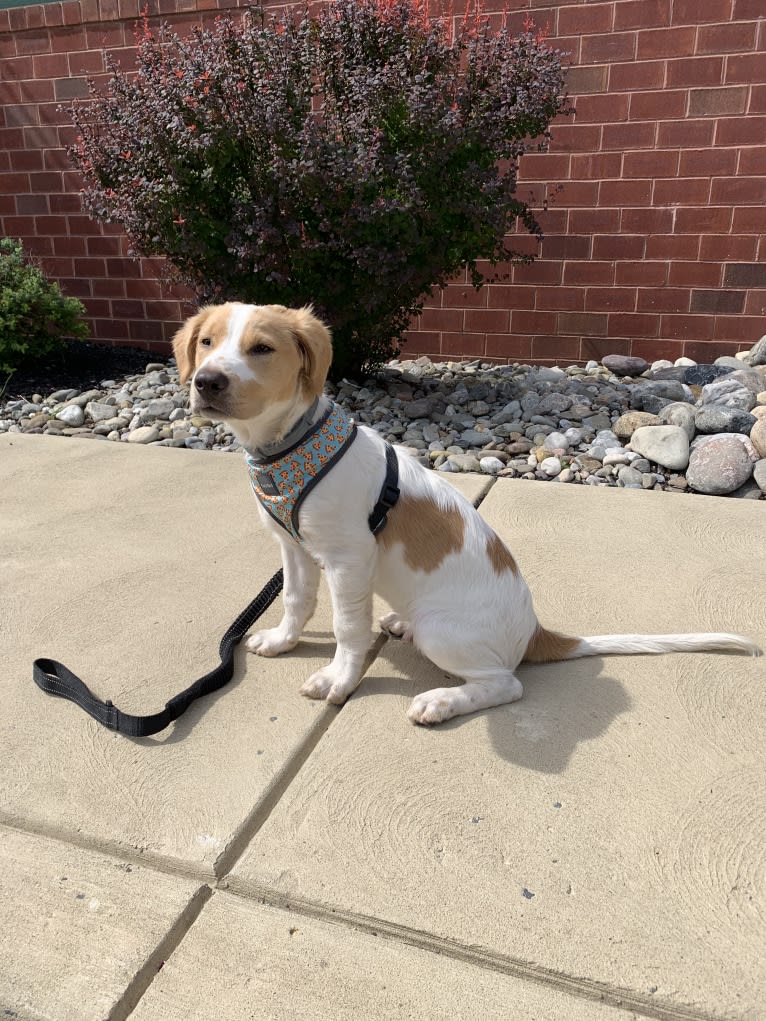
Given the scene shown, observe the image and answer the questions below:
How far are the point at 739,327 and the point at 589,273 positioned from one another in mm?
1399

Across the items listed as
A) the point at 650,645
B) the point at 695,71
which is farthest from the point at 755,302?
the point at 650,645

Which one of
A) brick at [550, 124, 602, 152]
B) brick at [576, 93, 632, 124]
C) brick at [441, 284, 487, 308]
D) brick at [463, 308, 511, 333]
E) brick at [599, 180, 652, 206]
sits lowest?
brick at [463, 308, 511, 333]

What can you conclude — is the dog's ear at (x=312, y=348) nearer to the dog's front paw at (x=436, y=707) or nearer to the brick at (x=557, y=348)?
the dog's front paw at (x=436, y=707)

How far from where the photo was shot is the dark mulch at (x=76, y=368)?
733cm

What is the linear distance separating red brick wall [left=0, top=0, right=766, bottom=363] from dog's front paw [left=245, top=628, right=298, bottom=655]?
5118mm

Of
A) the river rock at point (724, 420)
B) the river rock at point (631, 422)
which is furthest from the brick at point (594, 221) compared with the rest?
the river rock at point (724, 420)

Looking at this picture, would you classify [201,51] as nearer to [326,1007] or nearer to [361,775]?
[361,775]

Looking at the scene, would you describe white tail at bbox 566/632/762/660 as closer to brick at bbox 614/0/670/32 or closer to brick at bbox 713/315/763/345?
brick at bbox 713/315/763/345

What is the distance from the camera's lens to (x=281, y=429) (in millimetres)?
2586

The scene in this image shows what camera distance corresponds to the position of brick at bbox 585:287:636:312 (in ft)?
23.1

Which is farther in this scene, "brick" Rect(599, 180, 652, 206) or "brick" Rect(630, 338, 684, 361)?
"brick" Rect(630, 338, 684, 361)

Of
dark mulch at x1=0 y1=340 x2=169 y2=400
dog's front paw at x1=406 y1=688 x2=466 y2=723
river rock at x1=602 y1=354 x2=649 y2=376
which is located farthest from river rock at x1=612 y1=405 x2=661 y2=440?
dark mulch at x1=0 y1=340 x2=169 y2=400

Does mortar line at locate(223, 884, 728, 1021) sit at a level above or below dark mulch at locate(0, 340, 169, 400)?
above

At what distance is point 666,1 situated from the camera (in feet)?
20.7
